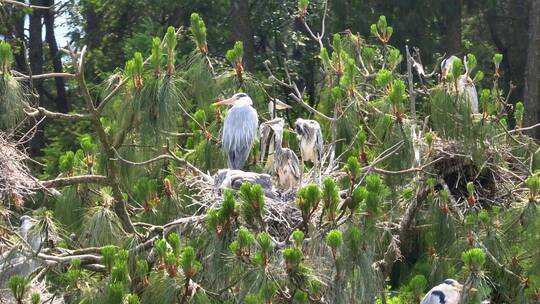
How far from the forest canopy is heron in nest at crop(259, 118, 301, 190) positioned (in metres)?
0.02

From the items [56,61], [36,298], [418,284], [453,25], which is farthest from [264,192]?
[56,61]

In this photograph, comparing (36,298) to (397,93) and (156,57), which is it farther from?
(397,93)

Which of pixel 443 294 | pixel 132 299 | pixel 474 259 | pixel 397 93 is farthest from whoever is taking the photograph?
pixel 397 93

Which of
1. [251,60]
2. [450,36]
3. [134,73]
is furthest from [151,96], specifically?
[450,36]

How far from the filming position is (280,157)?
28.5ft

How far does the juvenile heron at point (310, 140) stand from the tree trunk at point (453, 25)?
10.1 meters

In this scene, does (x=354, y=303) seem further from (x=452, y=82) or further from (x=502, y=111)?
(x=502, y=111)

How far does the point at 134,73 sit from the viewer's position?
817 cm

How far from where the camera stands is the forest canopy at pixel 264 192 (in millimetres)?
6465

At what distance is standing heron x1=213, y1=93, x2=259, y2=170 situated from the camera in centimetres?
894

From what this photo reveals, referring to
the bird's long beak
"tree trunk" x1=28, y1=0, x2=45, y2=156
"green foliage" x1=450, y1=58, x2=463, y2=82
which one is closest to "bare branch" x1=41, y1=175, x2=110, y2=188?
the bird's long beak

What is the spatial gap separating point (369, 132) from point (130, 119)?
5.52 feet

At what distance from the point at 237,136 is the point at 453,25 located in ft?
35.0

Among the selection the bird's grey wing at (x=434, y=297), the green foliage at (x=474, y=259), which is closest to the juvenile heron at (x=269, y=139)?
the bird's grey wing at (x=434, y=297)
